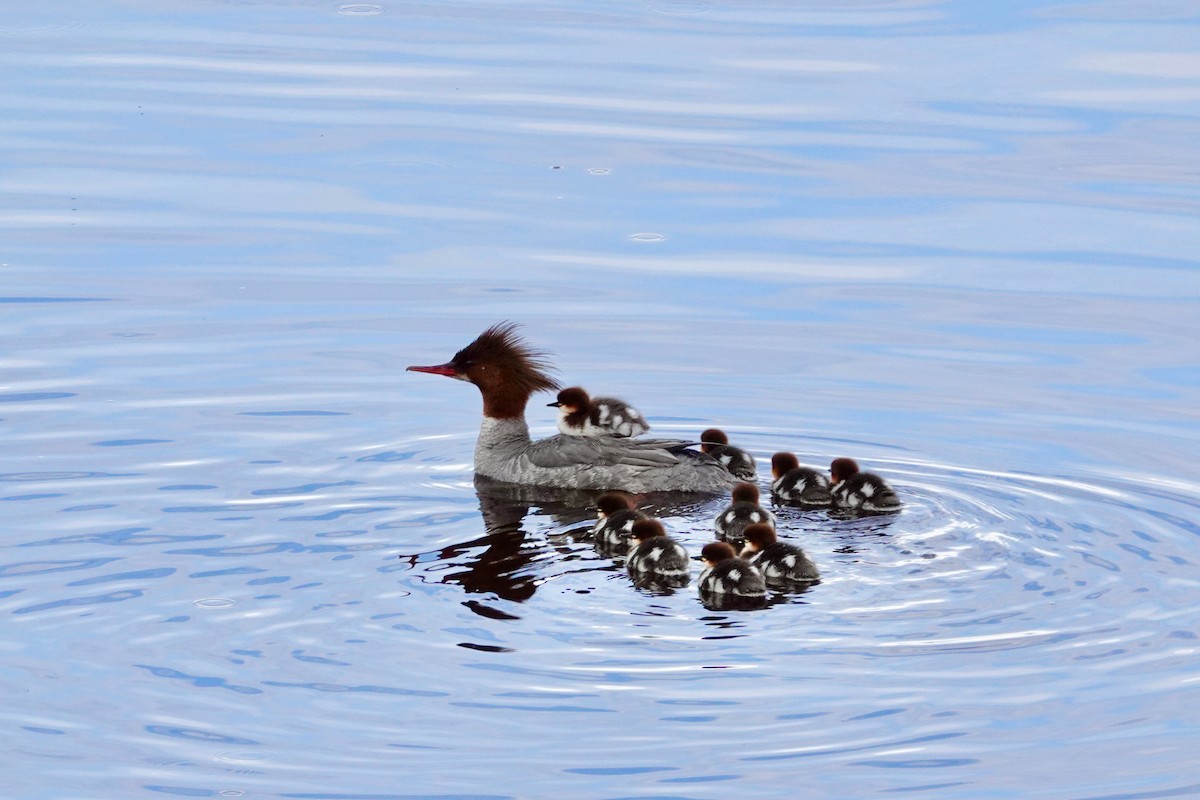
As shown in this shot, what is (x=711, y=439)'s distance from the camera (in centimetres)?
1244

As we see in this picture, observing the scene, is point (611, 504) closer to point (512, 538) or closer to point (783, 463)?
point (512, 538)

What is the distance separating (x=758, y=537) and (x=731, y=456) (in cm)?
182

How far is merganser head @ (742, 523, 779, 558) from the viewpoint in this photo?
10.3 metres

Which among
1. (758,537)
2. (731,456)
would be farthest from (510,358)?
(758,537)

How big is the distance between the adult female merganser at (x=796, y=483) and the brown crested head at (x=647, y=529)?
4.04 feet

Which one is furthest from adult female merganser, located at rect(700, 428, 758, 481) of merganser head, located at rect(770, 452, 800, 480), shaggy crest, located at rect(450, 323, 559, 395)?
shaggy crest, located at rect(450, 323, 559, 395)

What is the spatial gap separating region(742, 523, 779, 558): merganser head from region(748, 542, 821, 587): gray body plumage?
33cm

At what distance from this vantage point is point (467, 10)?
24.6 metres

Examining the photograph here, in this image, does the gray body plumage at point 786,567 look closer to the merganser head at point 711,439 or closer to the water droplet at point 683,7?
the merganser head at point 711,439

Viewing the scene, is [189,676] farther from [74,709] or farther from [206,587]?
[206,587]

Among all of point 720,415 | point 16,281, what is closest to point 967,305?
point 720,415

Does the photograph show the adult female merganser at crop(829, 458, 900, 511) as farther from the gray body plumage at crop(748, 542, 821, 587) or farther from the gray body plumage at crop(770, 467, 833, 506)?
the gray body plumage at crop(748, 542, 821, 587)

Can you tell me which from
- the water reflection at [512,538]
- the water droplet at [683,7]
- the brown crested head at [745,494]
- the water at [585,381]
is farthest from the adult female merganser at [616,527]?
the water droplet at [683,7]

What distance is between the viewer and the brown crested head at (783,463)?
39.0 feet
